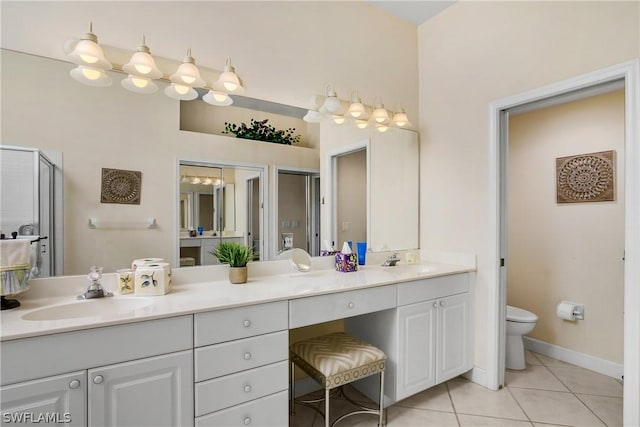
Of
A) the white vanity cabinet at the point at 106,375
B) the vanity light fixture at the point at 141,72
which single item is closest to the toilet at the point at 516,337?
the white vanity cabinet at the point at 106,375

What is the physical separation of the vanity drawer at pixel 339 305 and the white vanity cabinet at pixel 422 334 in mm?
124

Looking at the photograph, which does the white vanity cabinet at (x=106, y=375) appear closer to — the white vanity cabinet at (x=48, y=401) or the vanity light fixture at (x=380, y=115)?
the white vanity cabinet at (x=48, y=401)

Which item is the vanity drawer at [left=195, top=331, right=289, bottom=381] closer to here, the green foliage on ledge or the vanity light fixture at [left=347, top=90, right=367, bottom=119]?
the green foliage on ledge

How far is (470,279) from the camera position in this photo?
242 cm

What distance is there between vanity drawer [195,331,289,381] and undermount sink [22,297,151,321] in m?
0.34

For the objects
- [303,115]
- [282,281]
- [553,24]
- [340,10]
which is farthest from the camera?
[340,10]

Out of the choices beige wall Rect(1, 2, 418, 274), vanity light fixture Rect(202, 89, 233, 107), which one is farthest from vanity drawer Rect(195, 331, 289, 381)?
vanity light fixture Rect(202, 89, 233, 107)

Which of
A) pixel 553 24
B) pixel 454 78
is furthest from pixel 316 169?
pixel 553 24

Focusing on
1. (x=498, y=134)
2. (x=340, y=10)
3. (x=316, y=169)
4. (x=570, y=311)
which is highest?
(x=340, y=10)

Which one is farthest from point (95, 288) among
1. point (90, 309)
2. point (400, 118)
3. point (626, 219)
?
point (626, 219)

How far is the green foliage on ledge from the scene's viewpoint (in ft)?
6.57

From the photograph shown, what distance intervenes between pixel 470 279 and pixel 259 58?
2.10 metres

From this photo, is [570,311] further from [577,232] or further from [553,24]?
[553,24]

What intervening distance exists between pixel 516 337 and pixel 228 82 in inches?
112
